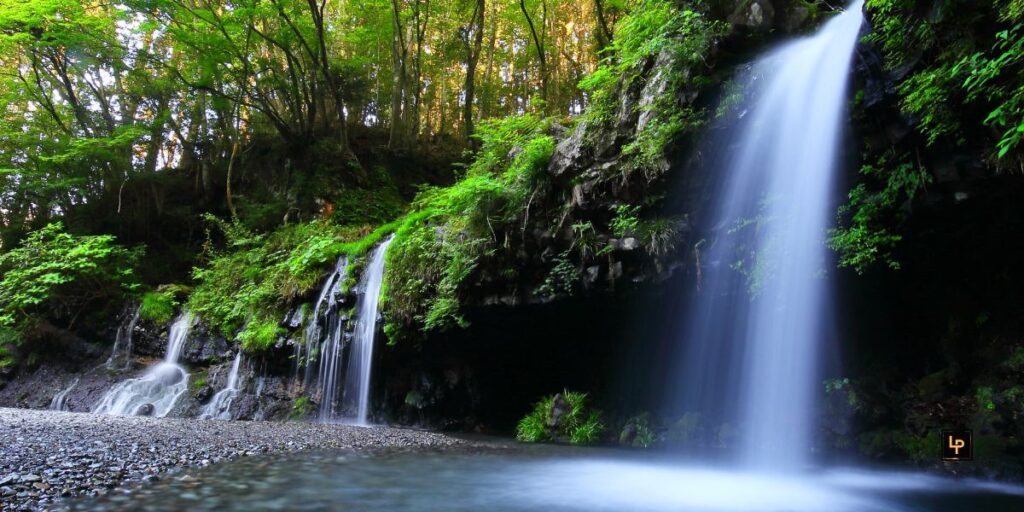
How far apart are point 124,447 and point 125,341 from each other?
1082 cm

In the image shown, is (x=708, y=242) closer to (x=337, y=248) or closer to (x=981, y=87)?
(x=981, y=87)

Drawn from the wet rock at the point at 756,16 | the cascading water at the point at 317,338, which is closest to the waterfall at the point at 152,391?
the cascading water at the point at 317,338

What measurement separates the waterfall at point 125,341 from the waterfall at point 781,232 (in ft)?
48.6

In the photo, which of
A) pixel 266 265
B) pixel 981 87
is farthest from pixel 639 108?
pixel 266 265

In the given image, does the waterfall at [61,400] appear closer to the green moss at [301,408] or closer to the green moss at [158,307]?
the green moss at [158,307]

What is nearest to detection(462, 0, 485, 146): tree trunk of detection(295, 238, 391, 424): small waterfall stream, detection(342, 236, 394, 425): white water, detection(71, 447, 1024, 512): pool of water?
detection(295, 238, 391, 424): small waterfall stream

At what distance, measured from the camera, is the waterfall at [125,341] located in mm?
13883

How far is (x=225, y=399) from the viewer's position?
11555mm

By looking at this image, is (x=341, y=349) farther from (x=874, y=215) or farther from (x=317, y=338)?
→ (x=874, y=215)

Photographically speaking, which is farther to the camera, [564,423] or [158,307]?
[158,307]

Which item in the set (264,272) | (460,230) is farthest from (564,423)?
(264,272)

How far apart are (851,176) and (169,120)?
64.2 feet

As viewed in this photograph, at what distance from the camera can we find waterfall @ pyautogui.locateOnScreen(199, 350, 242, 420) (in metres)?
11.2

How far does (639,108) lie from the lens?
7793 millimetres
